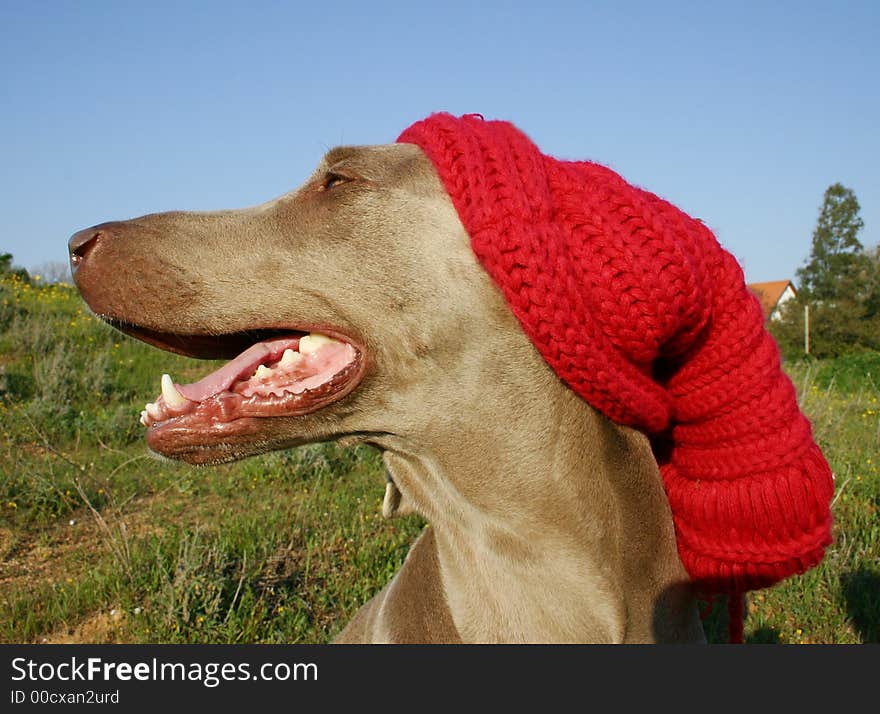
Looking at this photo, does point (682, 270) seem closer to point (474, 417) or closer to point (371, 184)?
point (474, 417)

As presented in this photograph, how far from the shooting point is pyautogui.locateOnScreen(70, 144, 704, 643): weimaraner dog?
7.18 ft

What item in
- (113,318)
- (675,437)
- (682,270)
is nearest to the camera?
(682,270)

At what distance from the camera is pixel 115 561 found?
148 inches

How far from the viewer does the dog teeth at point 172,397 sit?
2244 millimetres

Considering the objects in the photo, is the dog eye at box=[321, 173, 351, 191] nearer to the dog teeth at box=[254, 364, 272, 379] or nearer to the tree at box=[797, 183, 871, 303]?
the dog teeth at box=[254, 364, 272, 379]

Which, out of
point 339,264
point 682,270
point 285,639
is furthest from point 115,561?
point 682,270

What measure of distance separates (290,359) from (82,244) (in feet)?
2.20

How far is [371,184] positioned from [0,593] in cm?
286

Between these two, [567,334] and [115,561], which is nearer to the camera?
[567,334]

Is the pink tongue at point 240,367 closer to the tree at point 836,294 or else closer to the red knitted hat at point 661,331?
the red knitted hat at point 661,331

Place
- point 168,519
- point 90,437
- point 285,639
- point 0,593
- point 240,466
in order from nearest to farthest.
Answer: point 285,639 < point 0,593 < point 168,519 < point 240,466 < point 90,437

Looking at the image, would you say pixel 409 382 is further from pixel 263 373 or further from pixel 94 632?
pixel 94 632

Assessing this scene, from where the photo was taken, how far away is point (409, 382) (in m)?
2.21

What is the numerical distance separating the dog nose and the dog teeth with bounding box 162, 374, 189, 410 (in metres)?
0.41
